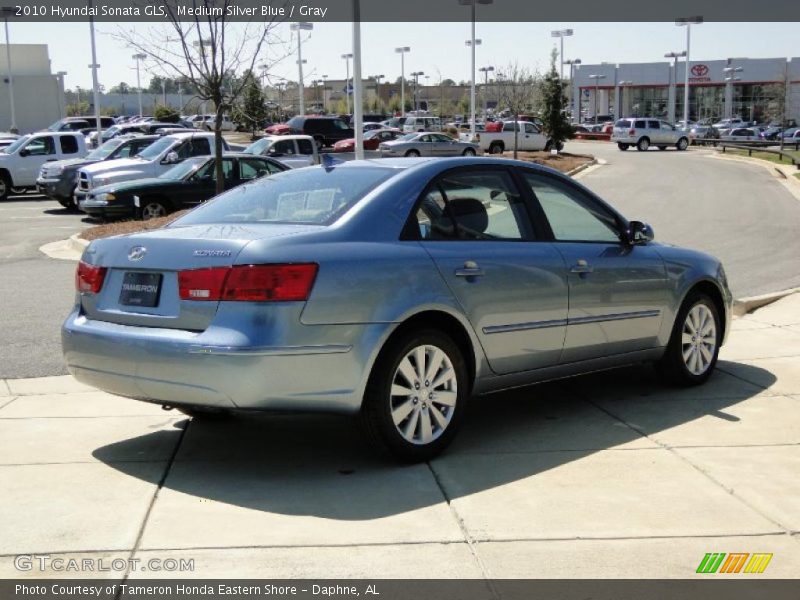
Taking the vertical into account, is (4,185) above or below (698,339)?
below

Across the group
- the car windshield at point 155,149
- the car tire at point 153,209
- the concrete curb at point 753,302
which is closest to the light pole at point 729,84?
the car windshield at point 155,149

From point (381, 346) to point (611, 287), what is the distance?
6.71ft

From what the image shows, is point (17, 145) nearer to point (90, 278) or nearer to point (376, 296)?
point (90, 278)

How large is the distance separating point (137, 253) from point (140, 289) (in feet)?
0.65

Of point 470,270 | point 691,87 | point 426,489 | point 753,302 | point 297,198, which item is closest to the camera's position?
point 426,489

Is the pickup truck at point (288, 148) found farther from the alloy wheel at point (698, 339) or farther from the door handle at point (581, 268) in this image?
the door handle at point (581, 268)

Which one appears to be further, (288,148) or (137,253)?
(288,148)

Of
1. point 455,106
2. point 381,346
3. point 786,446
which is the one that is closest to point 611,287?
point 786,446

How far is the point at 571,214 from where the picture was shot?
6914mm

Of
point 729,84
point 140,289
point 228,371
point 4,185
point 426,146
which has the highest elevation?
point 729,84

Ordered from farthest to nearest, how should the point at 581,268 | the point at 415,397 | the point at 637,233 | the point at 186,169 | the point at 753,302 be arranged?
1. the point at 186,169
2. the point at 753,302
3. the point at 637,233
4. the point at 581,268
5. the point at 415,397

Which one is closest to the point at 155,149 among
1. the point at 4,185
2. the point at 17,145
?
the point at 17,145

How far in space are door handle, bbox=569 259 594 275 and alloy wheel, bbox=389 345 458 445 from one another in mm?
1246
